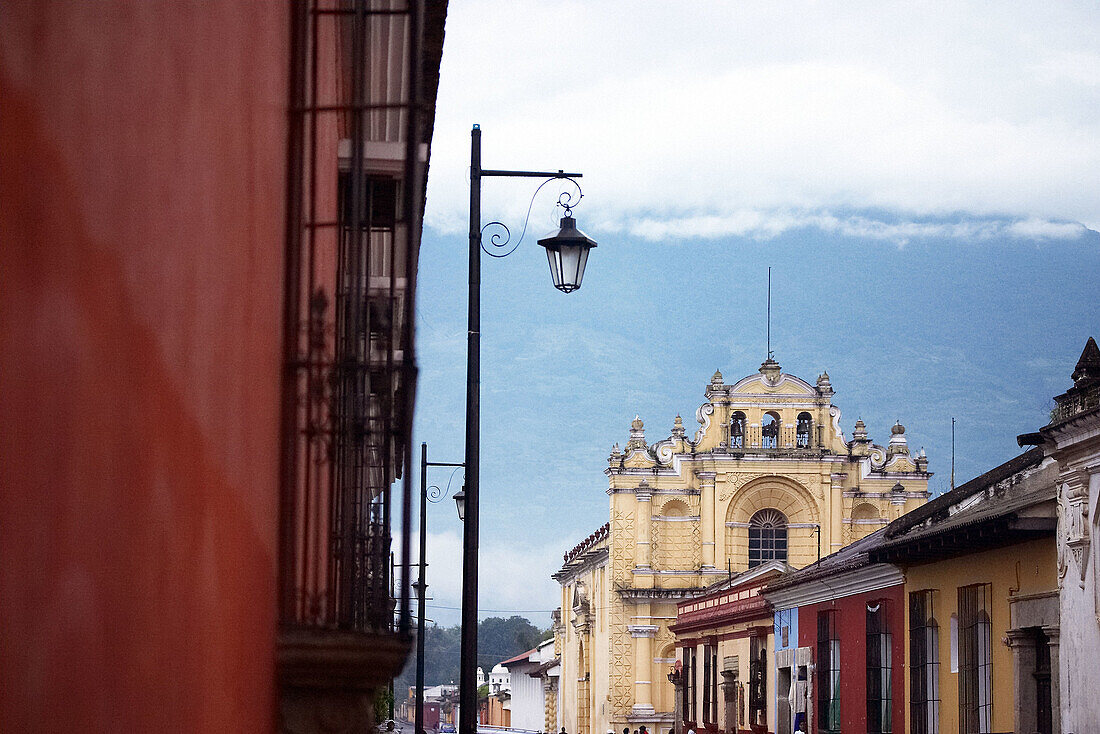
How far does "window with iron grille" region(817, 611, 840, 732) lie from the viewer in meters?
26.6

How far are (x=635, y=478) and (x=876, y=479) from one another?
844 cm

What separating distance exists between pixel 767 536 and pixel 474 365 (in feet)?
140

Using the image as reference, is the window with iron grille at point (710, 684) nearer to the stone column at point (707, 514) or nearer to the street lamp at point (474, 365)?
the stone column at point (707, 514)

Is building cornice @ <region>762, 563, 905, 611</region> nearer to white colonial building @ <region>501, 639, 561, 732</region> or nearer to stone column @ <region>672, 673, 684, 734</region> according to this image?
stone column @ <region>672, 673, 684, 734</region>

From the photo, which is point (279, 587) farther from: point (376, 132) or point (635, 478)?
point (635, 478)

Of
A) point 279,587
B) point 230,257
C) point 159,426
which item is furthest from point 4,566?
point 279,587

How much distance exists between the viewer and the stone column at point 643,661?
51625 millimetres

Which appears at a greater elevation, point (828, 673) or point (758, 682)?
point (828, 673)

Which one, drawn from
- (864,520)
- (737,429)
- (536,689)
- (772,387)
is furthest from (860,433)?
(536,689)

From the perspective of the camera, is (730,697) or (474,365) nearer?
(474,365)

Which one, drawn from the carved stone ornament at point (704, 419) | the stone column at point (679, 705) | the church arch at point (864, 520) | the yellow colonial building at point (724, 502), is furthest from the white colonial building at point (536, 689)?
the stone column at point (679, 705)

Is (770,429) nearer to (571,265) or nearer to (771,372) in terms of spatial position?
(771,372)

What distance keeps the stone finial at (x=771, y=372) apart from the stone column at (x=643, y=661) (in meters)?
9.38

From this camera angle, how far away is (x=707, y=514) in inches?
2031
